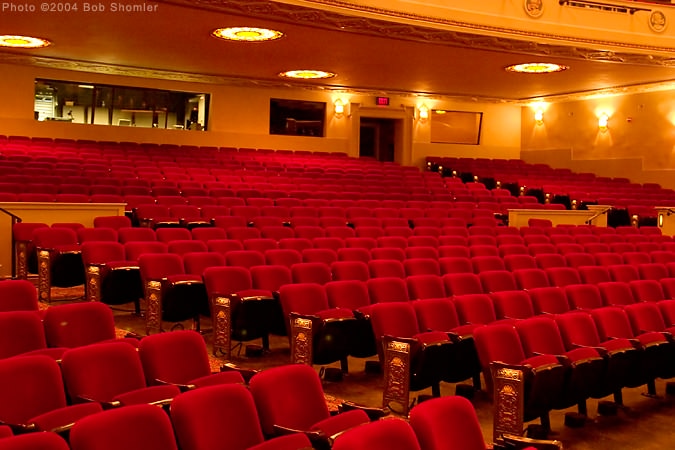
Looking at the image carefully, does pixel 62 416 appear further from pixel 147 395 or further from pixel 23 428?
pixel 147 395

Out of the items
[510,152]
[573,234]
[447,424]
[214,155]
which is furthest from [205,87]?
[447,424]

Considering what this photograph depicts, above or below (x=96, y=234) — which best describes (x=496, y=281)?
below

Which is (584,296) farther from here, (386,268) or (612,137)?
(612,137)

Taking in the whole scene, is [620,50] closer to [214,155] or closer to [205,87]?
[214,155]

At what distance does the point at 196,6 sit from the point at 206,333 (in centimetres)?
404

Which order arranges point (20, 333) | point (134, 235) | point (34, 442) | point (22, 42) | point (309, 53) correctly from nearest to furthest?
Answer: point (34, 442), point (20, 333), point (134, 235), point (22, 42), point (309, 53)

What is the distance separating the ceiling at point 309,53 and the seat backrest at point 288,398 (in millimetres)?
5585

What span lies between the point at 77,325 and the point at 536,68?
30.0ft

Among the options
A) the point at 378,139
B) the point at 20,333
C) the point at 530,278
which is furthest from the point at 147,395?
the point at 378,139

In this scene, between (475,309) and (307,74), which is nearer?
(475,309)

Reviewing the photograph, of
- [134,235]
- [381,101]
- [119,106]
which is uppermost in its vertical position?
[381,101]

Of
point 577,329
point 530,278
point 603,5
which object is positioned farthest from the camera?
point 603,5

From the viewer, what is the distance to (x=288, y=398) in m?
2.52

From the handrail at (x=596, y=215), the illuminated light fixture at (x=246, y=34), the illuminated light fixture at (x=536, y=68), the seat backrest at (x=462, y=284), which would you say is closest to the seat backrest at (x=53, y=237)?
the seat backrest at (x=462, y=284)
